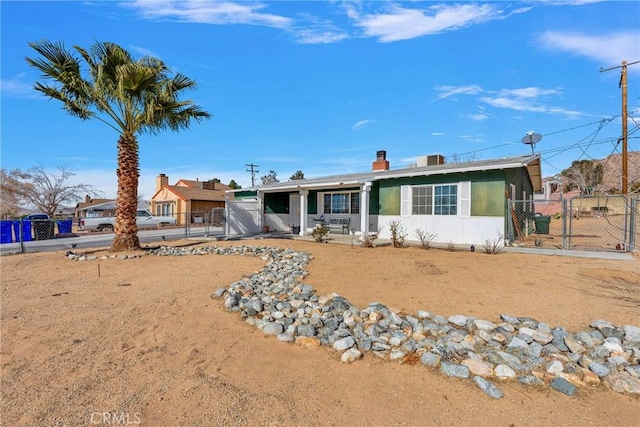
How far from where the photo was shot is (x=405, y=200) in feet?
42.5

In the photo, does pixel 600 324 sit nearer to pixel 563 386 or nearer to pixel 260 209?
pixel 563 386

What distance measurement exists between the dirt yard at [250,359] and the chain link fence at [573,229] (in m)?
3.25

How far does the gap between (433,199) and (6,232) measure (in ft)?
67.9

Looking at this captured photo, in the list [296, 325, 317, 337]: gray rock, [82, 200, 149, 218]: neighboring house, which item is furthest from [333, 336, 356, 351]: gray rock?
[82, 200, 149, 218]: neighboring house

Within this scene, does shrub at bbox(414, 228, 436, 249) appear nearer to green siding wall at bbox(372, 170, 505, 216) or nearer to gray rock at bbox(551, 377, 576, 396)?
green siding wall at bbox(372, 170, 505, 216)

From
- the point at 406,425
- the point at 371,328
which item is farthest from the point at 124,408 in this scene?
the point at 371,328

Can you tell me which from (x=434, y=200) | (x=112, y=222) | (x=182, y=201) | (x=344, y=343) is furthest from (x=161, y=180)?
(x=344, y=343)

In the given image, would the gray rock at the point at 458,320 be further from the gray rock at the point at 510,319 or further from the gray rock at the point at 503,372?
the gray rock at the point at 503,372

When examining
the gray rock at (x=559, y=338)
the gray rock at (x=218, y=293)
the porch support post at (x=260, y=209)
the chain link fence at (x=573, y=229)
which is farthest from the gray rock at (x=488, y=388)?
the porch support post at (x=260, y=209)

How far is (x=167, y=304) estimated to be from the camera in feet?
17.5

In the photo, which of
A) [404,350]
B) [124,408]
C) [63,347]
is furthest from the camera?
[63,347]

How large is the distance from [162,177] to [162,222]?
474 inches

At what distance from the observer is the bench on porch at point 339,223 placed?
15.8m

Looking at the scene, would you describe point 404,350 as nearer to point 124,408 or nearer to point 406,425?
point 406,425
